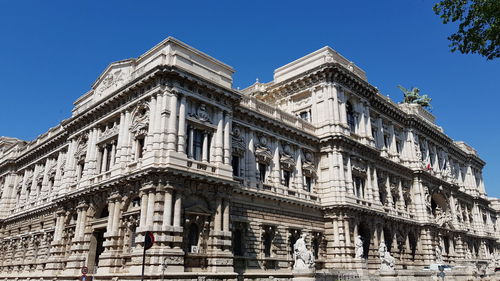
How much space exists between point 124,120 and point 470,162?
53.9 metres

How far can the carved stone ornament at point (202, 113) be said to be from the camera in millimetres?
25875

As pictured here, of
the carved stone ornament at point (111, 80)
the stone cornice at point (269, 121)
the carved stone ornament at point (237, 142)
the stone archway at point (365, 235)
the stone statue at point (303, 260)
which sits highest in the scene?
the carved stone ornament at point (111, 80)

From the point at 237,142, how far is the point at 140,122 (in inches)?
277

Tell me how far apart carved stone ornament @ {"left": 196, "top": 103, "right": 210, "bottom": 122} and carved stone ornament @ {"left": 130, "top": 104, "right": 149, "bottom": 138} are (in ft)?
10.4

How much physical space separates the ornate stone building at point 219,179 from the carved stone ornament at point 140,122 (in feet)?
0.33

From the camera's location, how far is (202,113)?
26.0m

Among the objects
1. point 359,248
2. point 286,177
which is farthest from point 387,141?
point 286,177

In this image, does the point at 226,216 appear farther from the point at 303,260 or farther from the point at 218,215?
the point at 303,260

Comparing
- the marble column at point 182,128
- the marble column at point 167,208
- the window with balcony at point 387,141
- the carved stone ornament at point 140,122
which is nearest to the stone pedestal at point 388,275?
the marble column at point 167,208

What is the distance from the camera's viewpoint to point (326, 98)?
3600 centimetres

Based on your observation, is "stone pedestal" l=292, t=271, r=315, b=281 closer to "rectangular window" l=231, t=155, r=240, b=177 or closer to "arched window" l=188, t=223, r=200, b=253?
"arched window" l=188, t=223, r=200, b=253

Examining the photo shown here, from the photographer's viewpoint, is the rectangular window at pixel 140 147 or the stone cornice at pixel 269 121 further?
the stone cornice at pixel 269 121

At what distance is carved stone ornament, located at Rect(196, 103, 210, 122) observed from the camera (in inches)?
1019

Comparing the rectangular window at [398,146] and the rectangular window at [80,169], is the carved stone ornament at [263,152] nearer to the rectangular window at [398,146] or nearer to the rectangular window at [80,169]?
the rectangular window at [80,169]
